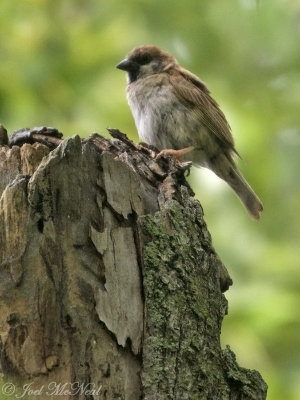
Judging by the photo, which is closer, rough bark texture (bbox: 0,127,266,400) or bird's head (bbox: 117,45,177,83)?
rough bark texture (bbox: 0,127,266,400)

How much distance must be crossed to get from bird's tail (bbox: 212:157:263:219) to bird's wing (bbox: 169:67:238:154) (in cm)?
21

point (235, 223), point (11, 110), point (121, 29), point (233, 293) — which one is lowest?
point (233, 293)

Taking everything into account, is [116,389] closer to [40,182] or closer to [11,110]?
[40,182]

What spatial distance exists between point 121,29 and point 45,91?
2.58 feet

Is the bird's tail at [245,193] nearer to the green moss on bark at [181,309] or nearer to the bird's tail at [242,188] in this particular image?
the bird's tail at [242,188]

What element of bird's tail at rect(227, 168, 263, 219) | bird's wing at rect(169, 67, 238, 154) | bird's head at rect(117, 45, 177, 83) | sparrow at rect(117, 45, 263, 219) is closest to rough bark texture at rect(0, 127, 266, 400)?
sparrow at rect(117, 45, 263, 219)

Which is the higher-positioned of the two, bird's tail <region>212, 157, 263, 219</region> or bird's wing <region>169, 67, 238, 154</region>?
bird's wing <region>169, 67, 238, 154</region>

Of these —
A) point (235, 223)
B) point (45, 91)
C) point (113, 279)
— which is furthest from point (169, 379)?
point (45, 91)

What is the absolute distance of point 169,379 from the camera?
2.69 meters

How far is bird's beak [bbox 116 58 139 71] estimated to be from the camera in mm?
5883

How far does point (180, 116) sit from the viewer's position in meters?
5.57

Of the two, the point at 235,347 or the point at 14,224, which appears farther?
the point at 235,347

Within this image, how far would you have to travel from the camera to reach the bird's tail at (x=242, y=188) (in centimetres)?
557

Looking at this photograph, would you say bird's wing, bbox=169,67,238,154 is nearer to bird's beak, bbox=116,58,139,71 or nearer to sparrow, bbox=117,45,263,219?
sparrow, bbox=117,45,263,219
